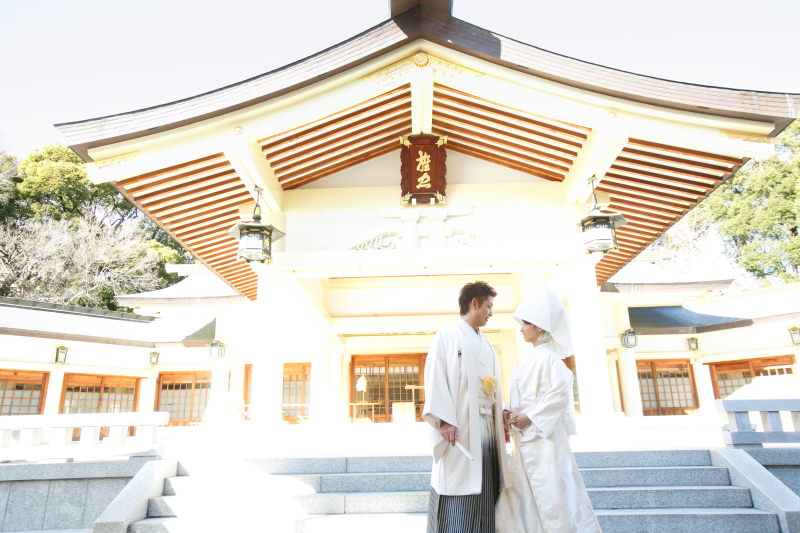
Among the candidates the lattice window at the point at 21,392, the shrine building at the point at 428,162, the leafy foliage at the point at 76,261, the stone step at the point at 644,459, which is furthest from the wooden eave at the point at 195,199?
the leafy foliage at the point at 76,261

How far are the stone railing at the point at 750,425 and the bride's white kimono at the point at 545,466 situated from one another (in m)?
2.75

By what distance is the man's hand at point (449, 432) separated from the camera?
2.50 m

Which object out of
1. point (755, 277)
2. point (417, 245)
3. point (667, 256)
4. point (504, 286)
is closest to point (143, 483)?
point (417, 245)

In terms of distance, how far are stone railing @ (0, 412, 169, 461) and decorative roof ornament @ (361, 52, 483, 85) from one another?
152 inches

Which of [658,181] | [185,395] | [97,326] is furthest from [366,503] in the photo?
[97,326]

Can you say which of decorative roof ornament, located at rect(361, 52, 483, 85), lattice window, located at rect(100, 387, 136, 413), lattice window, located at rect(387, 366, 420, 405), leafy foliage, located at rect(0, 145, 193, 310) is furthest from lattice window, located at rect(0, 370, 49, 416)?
leafy foliage, located at rect(0, 145, 193, 310)

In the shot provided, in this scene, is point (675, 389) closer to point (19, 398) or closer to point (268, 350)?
A: point (268, 350)

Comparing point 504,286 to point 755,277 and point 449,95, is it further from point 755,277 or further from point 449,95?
point 755,277

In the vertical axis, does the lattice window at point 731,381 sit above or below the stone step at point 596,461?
above

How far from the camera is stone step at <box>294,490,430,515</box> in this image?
154 inches

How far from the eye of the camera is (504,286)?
9.28m

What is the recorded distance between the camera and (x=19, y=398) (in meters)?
10.2

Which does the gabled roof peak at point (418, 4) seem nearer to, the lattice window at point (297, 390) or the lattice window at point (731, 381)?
the lattice window at point (297, 390)

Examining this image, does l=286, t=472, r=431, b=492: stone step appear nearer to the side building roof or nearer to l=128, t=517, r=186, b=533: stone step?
l=128, t=517, r=186, b=533: stone step
